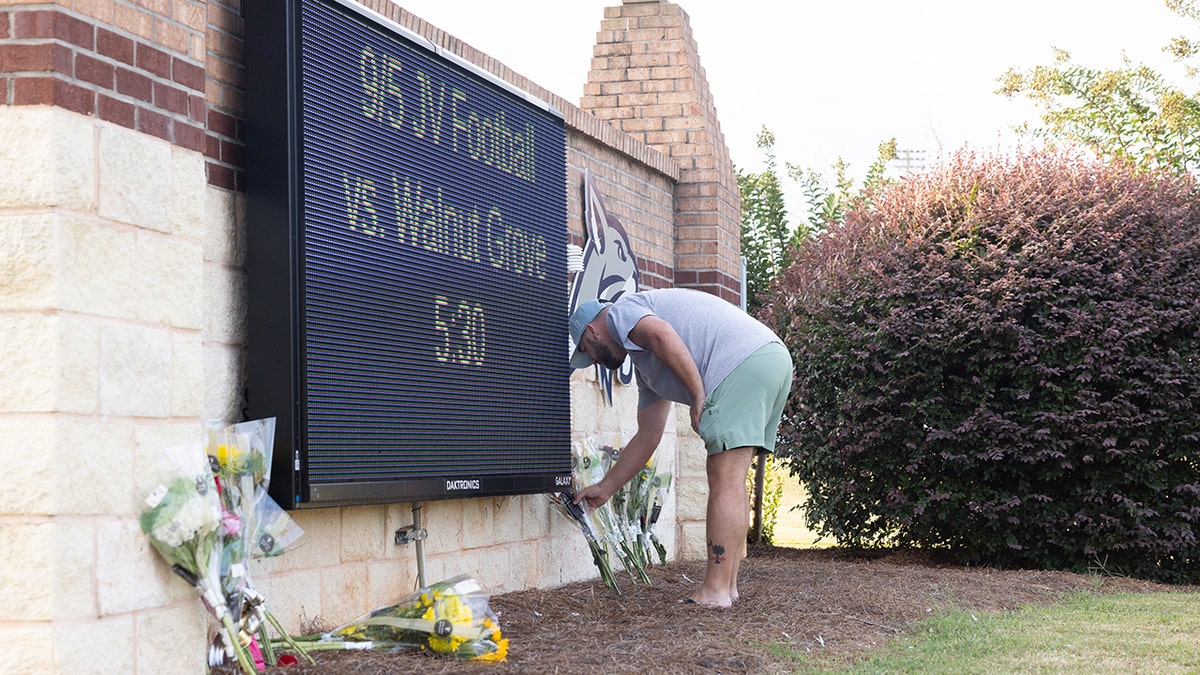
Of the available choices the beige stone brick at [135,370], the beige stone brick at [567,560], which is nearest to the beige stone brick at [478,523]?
the beige stone brick at [567,560]

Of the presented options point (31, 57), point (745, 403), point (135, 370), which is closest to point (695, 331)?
point (745, 403)

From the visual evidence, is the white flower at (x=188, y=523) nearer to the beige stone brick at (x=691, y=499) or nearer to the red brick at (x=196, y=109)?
the red brick at (x=196, y=109)

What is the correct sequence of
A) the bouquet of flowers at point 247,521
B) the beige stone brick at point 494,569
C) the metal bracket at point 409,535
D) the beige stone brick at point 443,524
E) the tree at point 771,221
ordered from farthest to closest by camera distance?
1. the tree at point 771,221
2. the beige stone brick at point 494,569
3. the beige stone brick at point 443,524
4. the metal bracket at point 409,535
5. the bouquet of flowers at point 247,521

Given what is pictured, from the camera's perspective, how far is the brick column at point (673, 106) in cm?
867

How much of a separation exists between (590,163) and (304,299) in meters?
3.27

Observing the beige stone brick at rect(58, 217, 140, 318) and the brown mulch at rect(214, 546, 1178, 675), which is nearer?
the beige stone brick at rect(58, 217, 140, 318)

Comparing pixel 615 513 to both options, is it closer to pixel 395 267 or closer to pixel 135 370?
pixel 395 267

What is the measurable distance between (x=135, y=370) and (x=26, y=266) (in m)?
0.41

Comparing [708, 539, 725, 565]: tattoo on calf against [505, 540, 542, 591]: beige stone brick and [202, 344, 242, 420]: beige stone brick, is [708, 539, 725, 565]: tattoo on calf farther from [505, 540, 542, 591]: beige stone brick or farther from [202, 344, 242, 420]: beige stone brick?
[202, 344, 242, 420]: beige stone brick

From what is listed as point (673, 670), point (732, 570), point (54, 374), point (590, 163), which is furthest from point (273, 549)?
point (590, 163)

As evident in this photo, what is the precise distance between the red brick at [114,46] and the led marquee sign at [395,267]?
726 millimetres

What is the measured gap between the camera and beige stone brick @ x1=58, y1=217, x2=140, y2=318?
3.24 m

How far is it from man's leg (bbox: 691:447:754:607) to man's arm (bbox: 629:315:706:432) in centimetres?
28

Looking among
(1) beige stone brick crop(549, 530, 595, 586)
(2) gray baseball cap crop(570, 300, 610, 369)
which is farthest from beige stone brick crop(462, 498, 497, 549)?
(2) gray baseball cap crop(570, 300, 610, 369)
